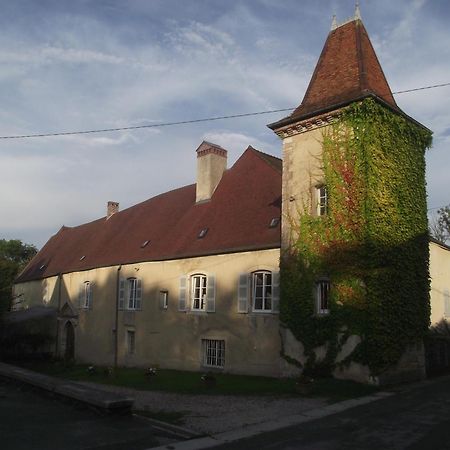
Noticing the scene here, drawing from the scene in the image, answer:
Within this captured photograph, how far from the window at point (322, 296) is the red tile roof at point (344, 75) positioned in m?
5.24

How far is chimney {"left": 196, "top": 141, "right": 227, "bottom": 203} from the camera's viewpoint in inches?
911

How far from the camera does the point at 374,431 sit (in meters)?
9.02

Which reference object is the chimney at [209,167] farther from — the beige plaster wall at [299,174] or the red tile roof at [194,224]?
the beige plaster wall at [299,174]

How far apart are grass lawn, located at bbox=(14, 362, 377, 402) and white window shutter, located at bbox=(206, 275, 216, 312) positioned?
2.39 metres

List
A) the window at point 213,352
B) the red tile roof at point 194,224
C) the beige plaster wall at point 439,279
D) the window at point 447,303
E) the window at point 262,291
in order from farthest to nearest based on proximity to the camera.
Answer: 1. the window at point 447,303
2. the beige plaster wall at point 439,279
3. the red tile roof at point 194,224
4. the window at point 213,352
5. the window at point 262,291

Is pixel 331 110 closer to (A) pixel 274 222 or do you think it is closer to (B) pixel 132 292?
(A) pixel 274 222

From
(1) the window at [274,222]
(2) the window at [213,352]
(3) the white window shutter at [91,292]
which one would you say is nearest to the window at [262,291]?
(1) the window at [274,222]

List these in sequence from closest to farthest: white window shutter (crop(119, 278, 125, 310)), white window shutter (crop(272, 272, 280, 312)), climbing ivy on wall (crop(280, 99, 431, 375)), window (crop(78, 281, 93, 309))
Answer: climbing ivy on wall (crop(280, 99, 431, 375)) < white window shutter (crop(272, 272, 280, 312)) < white window shutter (crop(119, 278, 125, 310)) < window (crop(78, 281, 93, 309))

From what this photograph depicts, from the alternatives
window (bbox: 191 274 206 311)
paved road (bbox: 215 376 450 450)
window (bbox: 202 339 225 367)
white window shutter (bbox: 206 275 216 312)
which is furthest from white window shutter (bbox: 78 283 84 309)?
paved road (bbox: 215 376 450 450)

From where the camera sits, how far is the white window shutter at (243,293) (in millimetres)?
17391

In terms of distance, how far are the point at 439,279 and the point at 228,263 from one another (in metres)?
8.46

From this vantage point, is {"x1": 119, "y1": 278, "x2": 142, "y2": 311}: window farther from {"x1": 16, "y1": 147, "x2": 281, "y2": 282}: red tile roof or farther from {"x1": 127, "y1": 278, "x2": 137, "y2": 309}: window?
{"x1": 16, "y1": 147, "x2": 281, "y2": 282}: red tile roof

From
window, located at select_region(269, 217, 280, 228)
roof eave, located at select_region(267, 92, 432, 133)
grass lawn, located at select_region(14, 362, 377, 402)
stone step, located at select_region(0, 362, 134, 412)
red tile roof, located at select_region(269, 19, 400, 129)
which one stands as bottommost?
grass lawn, located at select_region(14, 362, 377, 402)

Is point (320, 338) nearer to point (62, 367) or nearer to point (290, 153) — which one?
point (290, 153)
